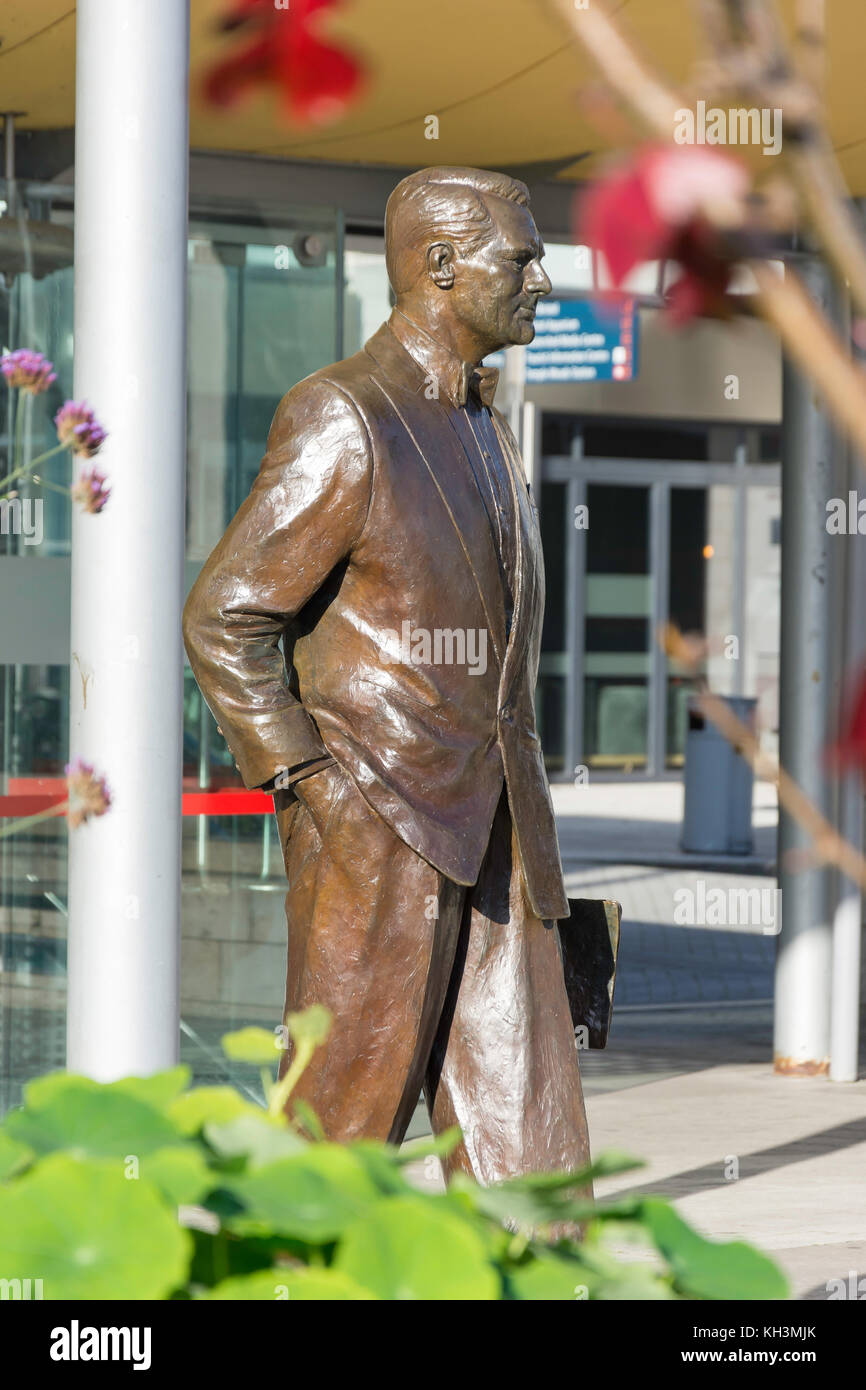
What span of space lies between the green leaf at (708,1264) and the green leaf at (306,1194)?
20 centimetres

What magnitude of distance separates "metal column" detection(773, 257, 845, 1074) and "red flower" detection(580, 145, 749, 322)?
727 centimetres

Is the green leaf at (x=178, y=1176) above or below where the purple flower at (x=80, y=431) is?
below

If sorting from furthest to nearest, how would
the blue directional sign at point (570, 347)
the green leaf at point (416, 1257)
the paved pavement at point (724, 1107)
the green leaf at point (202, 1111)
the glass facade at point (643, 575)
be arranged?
the glass facade at point (643, 575) → the blue directional sign at point (570, 347) → the paved pavement at point (724, 1107) → the green leaf at point (202, 1111) → the green leaf at point (416, 1257)

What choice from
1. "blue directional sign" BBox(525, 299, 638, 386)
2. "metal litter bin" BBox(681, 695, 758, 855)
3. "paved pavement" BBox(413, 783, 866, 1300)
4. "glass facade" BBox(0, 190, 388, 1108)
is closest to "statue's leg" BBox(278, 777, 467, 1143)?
"paved pavement" BBox(413, 783, 866, 1300)

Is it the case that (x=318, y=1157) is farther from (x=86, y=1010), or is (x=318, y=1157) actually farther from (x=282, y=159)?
(x=282, y=159)

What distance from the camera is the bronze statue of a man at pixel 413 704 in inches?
136

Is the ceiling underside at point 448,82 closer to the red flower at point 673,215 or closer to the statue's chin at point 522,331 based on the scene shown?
the statue's chin at point 522,331

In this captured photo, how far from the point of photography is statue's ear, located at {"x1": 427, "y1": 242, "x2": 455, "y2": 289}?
141 inches

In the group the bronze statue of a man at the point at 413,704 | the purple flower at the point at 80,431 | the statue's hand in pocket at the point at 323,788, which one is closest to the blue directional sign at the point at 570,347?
the bronze statue of a man at the point at 413,704

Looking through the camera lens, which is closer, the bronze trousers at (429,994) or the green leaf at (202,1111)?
the green leaf at (202,1111)

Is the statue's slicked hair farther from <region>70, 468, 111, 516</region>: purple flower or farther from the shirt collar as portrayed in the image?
<region>70, 468, 111, 516</region>: purple flower

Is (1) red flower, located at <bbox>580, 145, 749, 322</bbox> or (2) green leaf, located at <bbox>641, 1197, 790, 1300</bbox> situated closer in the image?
(1) red flower, located at <bbox>580, 145, 749, 322</bbox>

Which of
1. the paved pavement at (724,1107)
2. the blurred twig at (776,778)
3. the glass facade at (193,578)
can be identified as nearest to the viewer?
the blurred twig at (776,778)

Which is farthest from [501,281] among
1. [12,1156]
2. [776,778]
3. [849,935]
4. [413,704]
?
[849,935]
